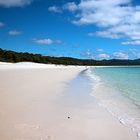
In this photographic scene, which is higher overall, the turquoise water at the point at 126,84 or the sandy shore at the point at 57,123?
the sandy shore at the point at 57,123

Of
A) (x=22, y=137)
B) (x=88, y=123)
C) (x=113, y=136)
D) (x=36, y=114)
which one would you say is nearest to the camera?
(x=22, y=137)

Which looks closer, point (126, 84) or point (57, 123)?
point (57, 123)

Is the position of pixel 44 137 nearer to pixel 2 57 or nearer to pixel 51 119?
pixel 51 119

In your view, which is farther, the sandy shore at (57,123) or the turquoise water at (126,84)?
the turquoise water at (126,84)

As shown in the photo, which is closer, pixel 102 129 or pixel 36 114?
pixel 102 129

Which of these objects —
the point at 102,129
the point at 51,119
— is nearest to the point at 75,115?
the point at 51,119

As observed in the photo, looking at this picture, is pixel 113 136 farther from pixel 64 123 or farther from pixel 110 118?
pixel 110 118

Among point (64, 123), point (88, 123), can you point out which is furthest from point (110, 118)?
point (64, 123)

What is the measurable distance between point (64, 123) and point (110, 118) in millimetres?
1605

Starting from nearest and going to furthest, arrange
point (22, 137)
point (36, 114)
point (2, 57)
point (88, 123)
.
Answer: point (22, 137)
point (88, 123)
point (36, 114)
point (2, 57)

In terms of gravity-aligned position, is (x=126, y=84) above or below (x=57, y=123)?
below

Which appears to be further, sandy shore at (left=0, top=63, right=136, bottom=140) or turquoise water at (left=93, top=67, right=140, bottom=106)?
turquoise water at (left=93, top=67, right=140, bottom=106)

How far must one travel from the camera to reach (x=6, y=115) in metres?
6.84

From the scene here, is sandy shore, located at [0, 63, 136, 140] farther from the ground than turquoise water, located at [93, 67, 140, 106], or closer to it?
farther from the ground
